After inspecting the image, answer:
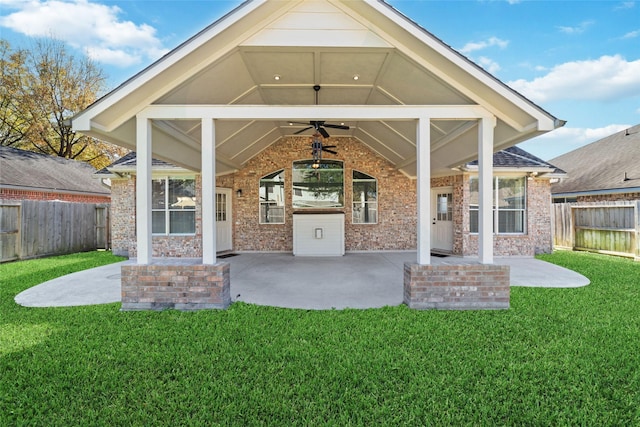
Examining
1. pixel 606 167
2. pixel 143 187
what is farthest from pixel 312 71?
pixel 606 167

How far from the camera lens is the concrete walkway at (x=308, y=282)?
4.78 metres

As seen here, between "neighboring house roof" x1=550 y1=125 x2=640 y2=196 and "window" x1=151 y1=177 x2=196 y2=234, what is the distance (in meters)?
13.5

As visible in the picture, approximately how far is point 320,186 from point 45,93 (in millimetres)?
18342

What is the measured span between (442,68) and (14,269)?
10.2 m

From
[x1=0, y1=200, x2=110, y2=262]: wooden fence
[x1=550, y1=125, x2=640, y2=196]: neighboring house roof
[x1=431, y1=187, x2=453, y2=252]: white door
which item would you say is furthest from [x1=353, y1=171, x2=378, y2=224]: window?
[x1=0, y1=200, x2=110, y2=262]: wooden fence

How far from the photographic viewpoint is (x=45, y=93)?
17344mm

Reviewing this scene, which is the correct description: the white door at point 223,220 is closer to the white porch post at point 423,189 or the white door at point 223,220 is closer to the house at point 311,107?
the house at point 311,107

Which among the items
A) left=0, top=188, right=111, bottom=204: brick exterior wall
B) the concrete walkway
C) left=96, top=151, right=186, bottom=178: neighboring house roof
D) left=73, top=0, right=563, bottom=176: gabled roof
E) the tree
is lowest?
the concrete walkway

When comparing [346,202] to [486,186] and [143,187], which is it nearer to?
[486,186]

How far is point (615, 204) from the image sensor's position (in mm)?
9086

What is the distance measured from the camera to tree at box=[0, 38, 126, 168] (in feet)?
54.2

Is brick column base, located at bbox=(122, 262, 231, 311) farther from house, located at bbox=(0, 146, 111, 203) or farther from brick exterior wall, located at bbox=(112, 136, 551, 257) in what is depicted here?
house, located at bbox=(0, 146, 111, 203)

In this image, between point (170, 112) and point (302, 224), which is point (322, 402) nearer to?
point (170, 112)

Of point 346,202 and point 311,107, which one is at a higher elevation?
point 311,107
